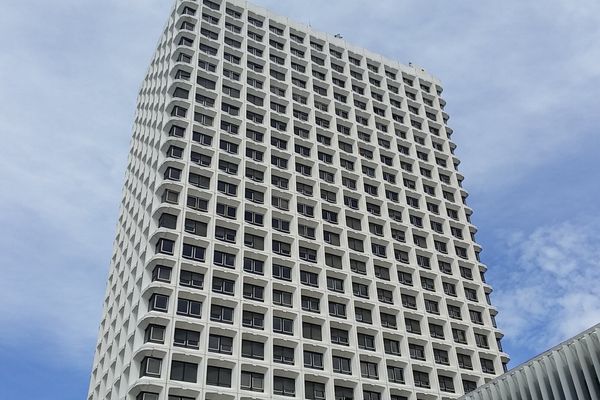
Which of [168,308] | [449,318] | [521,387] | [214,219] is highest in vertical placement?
[214,219]

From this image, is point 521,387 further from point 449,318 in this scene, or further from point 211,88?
point 211,88

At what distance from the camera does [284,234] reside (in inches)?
2916

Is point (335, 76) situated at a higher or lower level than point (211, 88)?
higher

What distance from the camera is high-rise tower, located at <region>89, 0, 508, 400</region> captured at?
6384 centimetres

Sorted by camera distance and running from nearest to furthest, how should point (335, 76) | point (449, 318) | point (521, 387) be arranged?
1. point (521, 387)
2. point (449, 318)
3. point (335, 76)

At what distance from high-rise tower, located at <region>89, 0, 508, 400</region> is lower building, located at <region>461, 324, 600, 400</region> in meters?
21.9

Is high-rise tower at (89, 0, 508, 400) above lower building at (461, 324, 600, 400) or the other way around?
above

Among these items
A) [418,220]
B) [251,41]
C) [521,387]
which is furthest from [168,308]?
[251,41]

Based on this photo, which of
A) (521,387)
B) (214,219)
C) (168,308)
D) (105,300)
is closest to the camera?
(521,387)

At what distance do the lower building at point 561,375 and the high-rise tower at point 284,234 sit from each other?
21.9 metres

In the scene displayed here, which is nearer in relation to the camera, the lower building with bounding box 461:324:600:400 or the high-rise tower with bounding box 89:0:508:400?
the lower building with bounding box 461:324:600:400

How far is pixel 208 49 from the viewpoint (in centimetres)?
8819

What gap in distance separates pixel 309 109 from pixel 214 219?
2488 cm

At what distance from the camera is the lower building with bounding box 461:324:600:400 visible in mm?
41688
